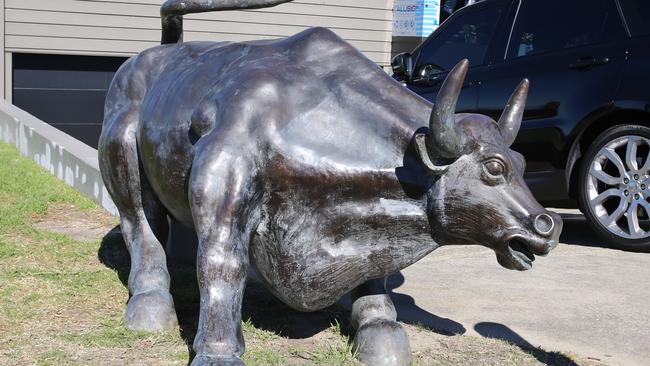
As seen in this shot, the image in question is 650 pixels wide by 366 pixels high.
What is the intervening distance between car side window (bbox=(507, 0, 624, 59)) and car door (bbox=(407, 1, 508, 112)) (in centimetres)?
30

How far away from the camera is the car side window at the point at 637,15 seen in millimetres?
7176

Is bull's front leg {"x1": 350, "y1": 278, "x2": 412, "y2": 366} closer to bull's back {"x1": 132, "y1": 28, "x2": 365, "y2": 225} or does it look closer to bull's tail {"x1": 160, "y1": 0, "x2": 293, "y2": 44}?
bull's back {"x1": 132, "y1": 28, "x2": 365, "y2": 225}

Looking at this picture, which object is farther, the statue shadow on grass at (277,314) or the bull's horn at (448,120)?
the statue shadow on grass at (277,314)

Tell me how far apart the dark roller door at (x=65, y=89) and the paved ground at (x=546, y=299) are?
30.2 feet

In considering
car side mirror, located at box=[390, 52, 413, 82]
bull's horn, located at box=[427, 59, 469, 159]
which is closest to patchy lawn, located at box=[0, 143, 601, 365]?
bull's horn, located at box=[427, 59, 469, 159]

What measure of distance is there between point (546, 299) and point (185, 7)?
2691 millimetres

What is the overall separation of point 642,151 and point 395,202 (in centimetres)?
423

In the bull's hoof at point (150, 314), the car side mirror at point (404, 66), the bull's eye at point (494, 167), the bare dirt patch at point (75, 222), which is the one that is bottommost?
the bare dirt patch at point (75, 222)

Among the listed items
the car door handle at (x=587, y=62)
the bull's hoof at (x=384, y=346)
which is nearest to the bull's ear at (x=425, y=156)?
the bull's hoof at (x=384, y=346)

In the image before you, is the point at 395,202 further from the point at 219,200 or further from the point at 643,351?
the point at 643,351

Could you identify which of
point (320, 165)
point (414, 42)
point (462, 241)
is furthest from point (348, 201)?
point (414, 42)

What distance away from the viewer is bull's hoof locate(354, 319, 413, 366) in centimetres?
391

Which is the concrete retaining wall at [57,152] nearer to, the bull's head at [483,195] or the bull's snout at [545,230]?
the bull's head at [483,195]

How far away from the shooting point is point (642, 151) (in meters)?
7.19
